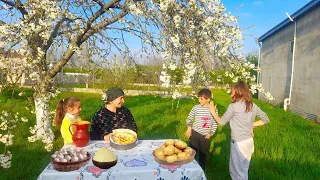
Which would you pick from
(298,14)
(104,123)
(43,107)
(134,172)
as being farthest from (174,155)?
(298,14)

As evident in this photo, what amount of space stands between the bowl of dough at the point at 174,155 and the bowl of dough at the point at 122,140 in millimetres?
463

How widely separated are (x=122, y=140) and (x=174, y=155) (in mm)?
770

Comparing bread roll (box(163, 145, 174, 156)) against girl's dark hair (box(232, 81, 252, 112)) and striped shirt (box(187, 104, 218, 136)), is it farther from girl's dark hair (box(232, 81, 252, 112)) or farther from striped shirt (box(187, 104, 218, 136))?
striped shirt (box(187, 104, 218, 136))

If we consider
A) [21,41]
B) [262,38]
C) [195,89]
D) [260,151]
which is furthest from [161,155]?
[262,38]

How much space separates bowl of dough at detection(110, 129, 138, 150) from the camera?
3.22m

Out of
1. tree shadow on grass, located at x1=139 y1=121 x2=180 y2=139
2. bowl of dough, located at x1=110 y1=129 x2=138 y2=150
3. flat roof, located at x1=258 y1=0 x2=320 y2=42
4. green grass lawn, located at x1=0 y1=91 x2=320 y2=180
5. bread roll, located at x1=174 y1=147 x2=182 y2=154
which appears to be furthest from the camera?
flat roof, located at x1=258 y1=0 x2=320 y2=42

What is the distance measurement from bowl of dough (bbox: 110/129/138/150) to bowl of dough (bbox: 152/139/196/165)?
1.52ft

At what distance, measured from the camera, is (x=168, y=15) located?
141 inches

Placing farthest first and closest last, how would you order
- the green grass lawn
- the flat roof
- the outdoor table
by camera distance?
the flat roof
the green grass lawn
the outdoor table

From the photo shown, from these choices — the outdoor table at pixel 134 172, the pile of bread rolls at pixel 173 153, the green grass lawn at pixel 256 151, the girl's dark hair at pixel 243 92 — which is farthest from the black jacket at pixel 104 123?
the girl's dark hair at pixel 243 92

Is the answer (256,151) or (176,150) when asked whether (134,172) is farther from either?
(256,151)

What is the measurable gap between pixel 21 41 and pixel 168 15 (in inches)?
73.8

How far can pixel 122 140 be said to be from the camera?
3285 mm

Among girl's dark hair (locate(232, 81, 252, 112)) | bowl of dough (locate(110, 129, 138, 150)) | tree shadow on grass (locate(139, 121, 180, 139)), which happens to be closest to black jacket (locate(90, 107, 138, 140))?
bowl of dough (locate(110, 129, 138, 150))
